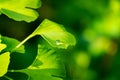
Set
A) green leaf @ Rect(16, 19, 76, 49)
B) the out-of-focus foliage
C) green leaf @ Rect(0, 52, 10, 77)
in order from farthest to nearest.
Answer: the out-of-focus foliage, green leaf @ Rect(16, 19, 76, 49), green leaf @ Rect(0, 52, 10, 77)

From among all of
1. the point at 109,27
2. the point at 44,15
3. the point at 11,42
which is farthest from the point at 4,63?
the point at 44,15

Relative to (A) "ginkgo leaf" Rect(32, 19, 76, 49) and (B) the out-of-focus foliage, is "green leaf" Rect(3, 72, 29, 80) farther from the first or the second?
(B) the out-of-focus foliage

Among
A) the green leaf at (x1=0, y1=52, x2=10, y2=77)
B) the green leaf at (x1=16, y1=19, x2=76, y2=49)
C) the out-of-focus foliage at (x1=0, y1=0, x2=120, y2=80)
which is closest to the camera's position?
the green leaf at (x1=0, y1=52, x2=10, y2=77)

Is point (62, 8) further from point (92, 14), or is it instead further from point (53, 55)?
point (53, 55)

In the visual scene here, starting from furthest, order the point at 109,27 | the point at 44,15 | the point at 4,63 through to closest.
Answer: the point at 44,15, the point at 109,27, the point at 4,63

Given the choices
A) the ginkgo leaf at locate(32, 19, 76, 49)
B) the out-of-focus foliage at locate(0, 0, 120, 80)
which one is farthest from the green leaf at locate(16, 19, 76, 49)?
the out-of-focus foliage at locate(0, 0, 120, 80)

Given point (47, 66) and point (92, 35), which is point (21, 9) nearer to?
point (47, 66)
